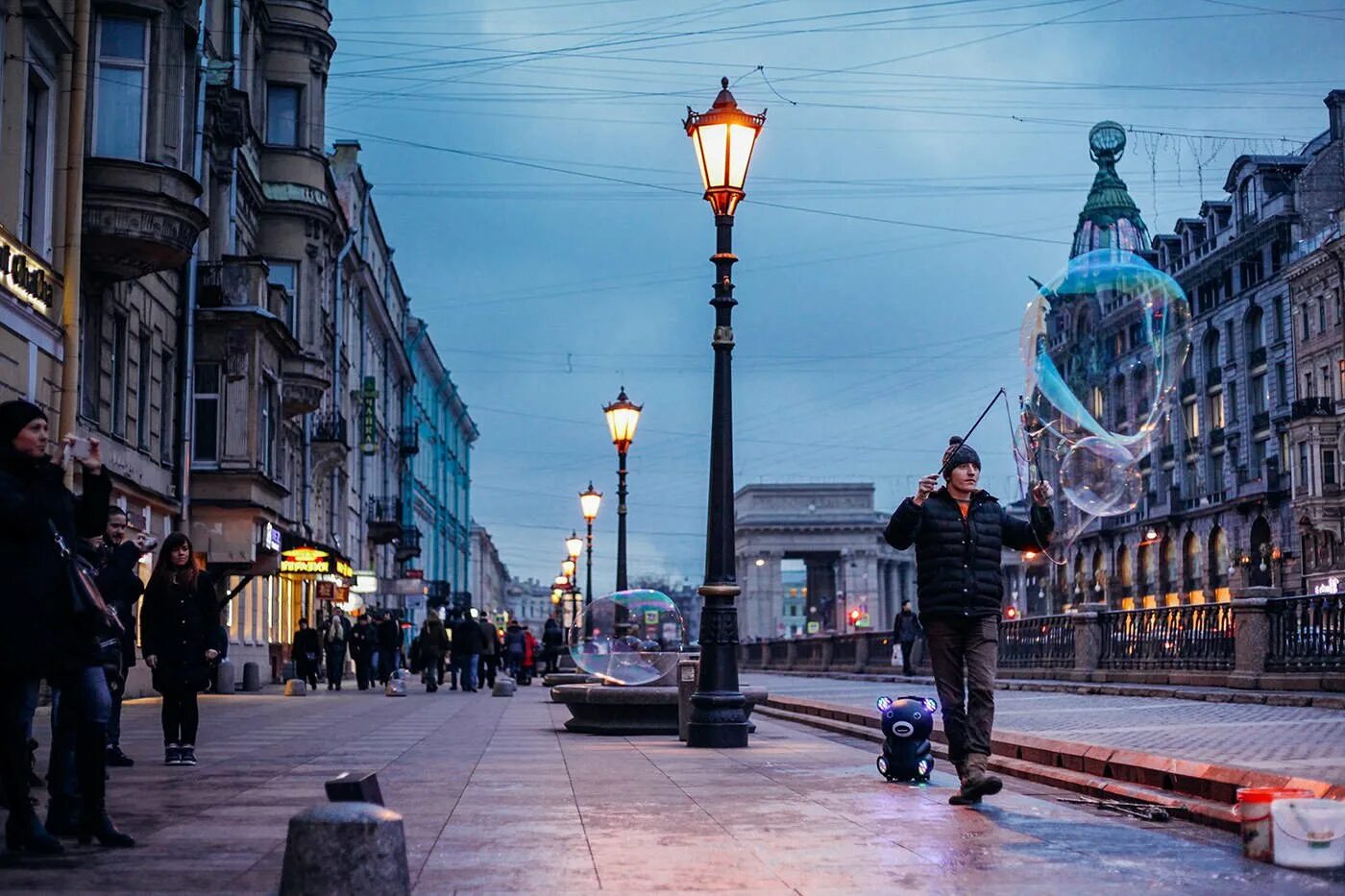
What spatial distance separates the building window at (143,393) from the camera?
90.3ft

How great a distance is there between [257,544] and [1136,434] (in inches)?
674

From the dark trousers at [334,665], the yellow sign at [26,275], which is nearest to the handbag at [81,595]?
the yellow sign at [26,275]

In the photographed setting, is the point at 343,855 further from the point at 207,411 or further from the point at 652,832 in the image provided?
the point at 207,411

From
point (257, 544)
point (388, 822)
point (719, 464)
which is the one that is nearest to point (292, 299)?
point (257, 544)

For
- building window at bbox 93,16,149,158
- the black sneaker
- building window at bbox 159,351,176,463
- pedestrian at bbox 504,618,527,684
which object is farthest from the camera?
pedestrian at bbox 504,618,527,684

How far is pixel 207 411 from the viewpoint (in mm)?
31781

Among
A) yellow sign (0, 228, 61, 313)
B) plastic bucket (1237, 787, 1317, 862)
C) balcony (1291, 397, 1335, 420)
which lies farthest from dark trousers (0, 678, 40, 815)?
balcony (1291, 397, 1335, 420)

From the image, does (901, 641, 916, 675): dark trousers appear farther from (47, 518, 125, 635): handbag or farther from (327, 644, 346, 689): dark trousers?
(47, 518, 125, 635): handbag

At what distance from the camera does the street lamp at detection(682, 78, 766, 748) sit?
1458 centimetres

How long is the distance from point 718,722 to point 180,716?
4.61 meters

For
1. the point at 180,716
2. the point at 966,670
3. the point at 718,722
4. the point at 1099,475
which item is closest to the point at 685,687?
the point at 718,722

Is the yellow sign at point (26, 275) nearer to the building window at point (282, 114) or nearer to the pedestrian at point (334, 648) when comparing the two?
the pedestrian at point (334, 648)

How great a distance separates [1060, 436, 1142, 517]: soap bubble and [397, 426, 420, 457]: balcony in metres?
51.5

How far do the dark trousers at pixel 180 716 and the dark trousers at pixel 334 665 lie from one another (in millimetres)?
24689
